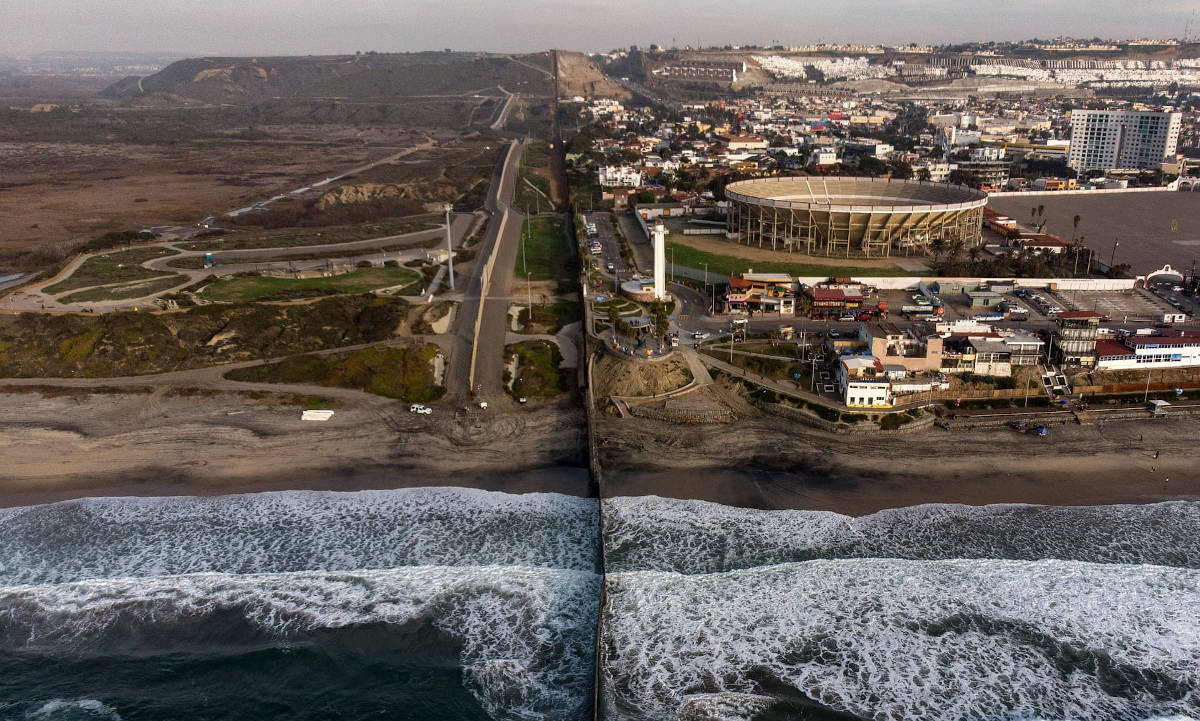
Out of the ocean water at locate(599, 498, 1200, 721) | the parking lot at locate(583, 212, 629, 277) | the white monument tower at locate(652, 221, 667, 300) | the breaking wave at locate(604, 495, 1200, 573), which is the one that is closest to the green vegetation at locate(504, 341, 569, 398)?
the white monument tower at locate(652, 221, 667, 300)

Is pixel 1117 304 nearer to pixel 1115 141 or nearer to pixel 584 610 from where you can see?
pixel 584 610

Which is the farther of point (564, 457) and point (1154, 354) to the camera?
point (1154, 354)

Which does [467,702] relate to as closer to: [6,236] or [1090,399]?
[1090,399]

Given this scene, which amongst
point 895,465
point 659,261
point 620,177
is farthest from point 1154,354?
point 620,177

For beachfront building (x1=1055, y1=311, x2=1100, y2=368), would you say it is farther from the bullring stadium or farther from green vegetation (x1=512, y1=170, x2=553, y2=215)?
green vegetation (x1=512, y1=170, x2=553, y2=215)

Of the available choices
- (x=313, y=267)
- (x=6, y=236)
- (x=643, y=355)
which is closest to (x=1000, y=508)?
(x=643, y=355)

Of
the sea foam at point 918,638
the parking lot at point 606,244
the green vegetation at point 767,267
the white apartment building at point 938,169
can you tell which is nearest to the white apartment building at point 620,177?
the parking lot at point 606,244

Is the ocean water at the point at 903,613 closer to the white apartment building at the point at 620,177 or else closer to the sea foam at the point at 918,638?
the sea foam at the point at 918,638
